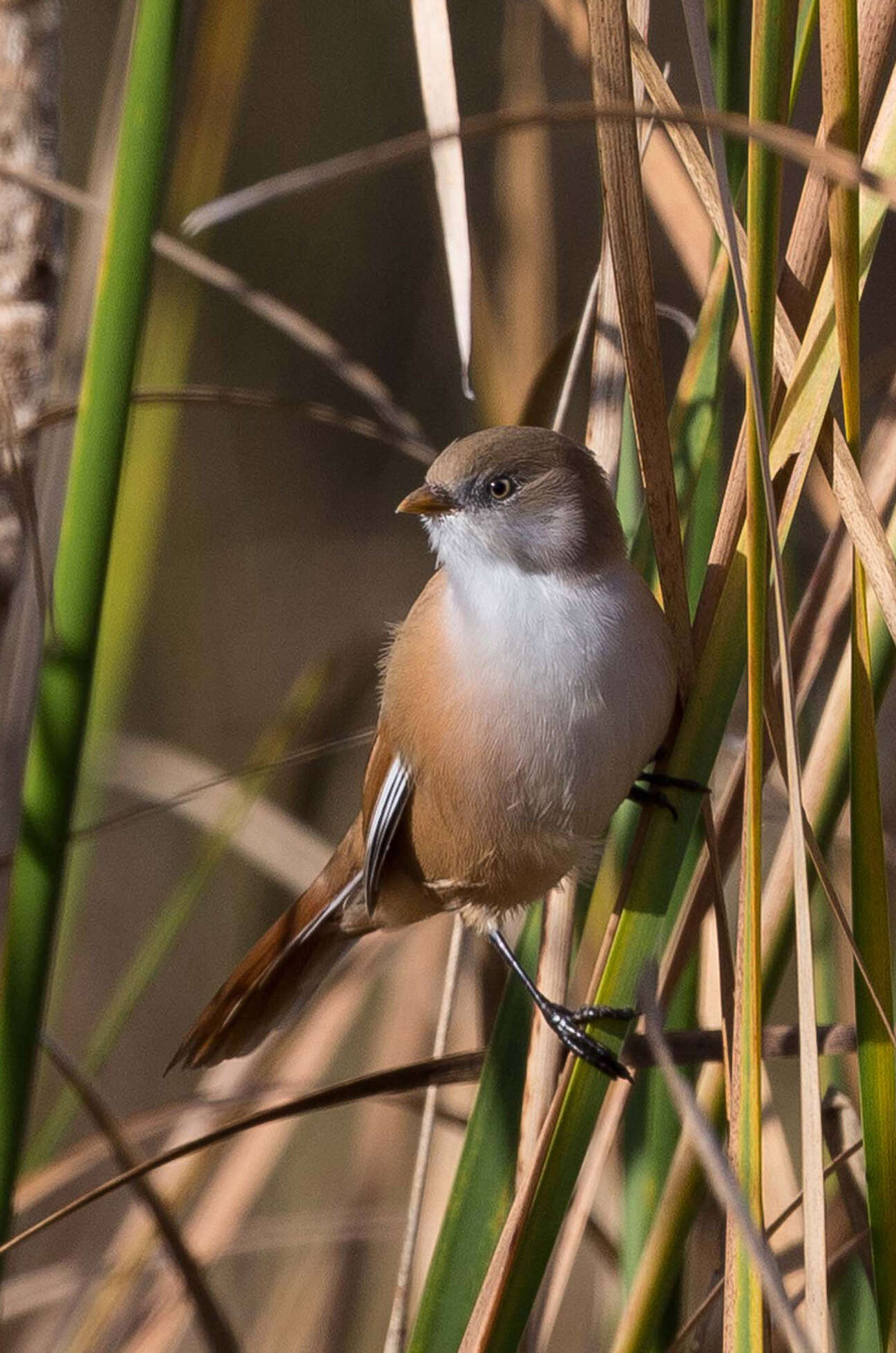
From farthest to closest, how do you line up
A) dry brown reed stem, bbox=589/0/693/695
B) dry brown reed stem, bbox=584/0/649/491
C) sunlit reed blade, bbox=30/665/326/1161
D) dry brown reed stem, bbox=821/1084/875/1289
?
sunlit reed blade, bbox=30/665/326/1161 → dry brown reed stem, bbox=821/1084/875/1289 → dry brown reed stem, bbox=584/0/649/491 → dry brown reed stem, bbox=589/0/693/695

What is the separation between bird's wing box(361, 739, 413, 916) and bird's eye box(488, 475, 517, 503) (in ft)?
1.24

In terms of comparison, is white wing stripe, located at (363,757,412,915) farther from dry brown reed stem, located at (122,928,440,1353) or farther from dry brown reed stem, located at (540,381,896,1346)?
dry brown reed stem, located at (540,381,896,1346)

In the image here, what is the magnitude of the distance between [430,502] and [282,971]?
734 millimetres

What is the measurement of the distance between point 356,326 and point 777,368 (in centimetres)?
356

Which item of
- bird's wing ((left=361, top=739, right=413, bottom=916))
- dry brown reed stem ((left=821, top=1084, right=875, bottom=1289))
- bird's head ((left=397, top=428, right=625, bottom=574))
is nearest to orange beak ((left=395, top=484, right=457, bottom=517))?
bird's head ((left=397, top=428, right=625, bottom=574))

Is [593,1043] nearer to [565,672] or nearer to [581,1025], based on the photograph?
[581,1025]

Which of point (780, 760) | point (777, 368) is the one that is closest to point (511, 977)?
point (780, 760)

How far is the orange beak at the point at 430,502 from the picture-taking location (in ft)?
5.51

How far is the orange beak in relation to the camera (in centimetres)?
168

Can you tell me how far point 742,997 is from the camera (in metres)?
1.05

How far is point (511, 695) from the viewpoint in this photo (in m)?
1.61

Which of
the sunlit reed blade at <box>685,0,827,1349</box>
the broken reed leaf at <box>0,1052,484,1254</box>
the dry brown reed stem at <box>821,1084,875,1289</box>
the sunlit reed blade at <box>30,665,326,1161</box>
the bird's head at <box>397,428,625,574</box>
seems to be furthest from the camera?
the sunlit reed blade at <box>30,665,326,1161</box>

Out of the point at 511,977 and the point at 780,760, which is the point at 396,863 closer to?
the point at 511,977

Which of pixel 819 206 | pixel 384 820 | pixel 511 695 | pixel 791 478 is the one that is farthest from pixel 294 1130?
pixel 819 206
